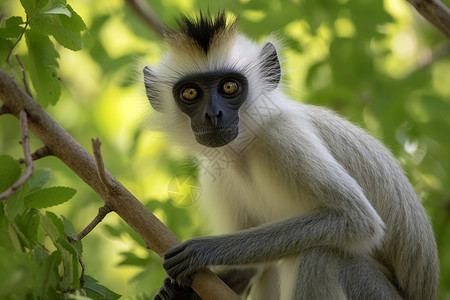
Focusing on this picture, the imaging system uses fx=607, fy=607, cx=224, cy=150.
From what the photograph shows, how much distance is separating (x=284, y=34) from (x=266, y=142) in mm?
2343

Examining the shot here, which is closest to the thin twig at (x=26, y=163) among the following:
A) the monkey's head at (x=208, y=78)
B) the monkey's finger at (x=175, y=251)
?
the monkey's finger at (x=175, y=251)

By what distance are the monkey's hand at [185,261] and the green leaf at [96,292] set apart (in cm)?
93

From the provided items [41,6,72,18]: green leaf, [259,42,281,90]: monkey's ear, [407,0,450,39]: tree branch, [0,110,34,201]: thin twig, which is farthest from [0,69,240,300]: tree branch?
[407,0,450,39]: tree branch

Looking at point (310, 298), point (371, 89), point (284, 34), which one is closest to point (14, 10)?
point (284, 34)

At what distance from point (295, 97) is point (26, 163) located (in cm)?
488

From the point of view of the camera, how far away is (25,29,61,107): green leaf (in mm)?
5262

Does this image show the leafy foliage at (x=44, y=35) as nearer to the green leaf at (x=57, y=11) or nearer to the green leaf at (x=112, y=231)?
the green leaf at (x=57, y=11)

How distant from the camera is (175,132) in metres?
7.55

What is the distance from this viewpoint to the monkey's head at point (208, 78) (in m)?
6.68

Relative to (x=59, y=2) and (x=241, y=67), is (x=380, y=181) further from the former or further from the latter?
(x=59, y=2)

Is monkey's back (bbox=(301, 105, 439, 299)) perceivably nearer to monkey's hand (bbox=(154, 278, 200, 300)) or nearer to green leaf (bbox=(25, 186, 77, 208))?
monkey's hand (bbox=(154, 278, 200, 300))

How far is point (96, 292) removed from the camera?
15.6 feet

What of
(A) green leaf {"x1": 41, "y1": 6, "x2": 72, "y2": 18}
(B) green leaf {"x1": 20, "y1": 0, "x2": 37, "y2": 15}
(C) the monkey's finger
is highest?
(B) green leaf {"x1": 20, "y1": 0, "x2": 37, "y2": 15}

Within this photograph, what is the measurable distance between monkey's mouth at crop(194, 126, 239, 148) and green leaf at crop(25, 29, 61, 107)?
69.8 inches
